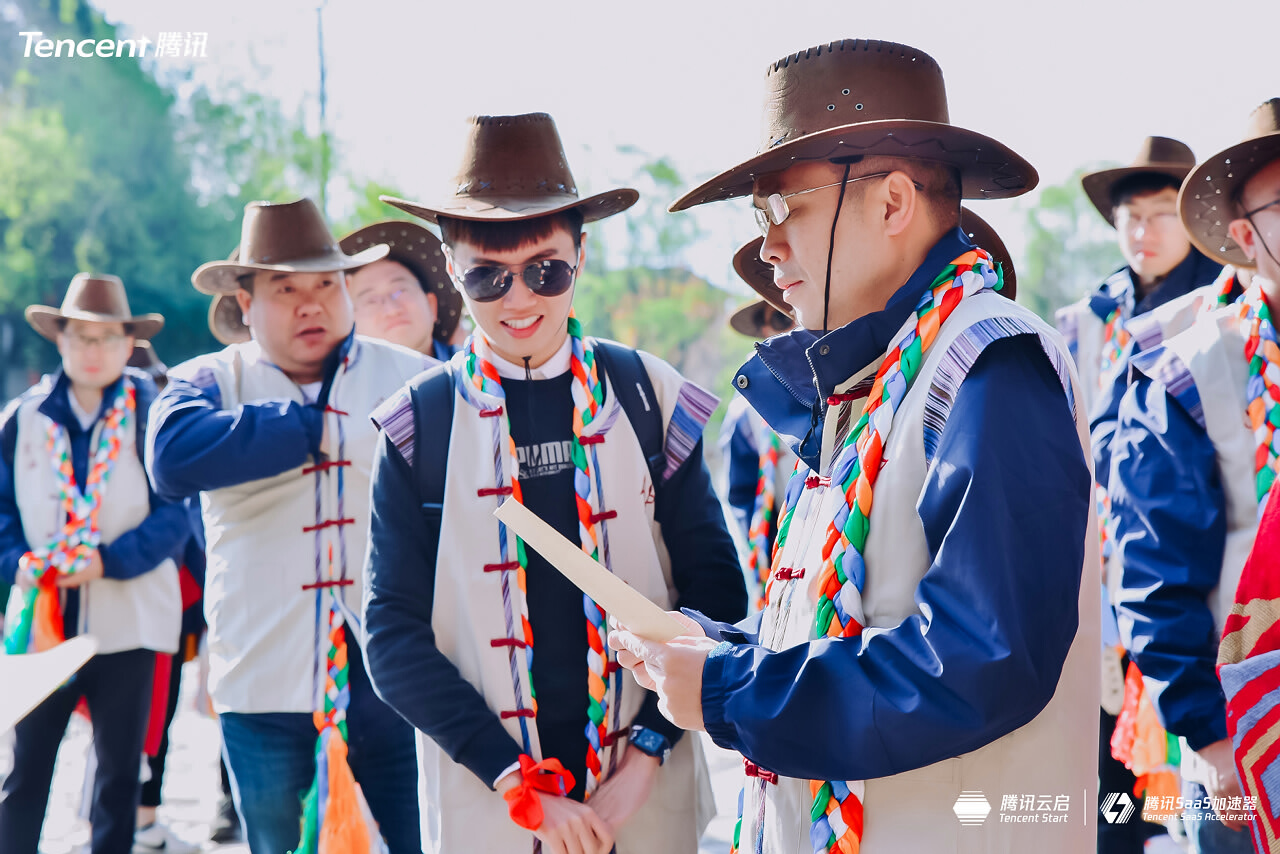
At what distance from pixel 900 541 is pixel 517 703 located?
1.20m

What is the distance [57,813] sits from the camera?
241 inches

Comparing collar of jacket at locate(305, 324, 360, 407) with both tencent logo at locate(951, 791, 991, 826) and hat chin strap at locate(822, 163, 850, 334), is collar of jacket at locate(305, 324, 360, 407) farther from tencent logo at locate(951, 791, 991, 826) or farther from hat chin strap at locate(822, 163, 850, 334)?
tencent logo at locate(951, 791, 991, 826)

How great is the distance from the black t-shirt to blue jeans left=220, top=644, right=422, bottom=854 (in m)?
1.13

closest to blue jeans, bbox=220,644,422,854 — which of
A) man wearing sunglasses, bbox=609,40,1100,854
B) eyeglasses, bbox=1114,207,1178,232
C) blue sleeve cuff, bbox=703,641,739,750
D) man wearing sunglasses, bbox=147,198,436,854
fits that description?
man wearing sunglasses, bbox=147,198,436,854

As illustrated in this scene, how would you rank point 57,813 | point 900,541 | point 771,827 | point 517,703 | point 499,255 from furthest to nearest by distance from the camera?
point 57,813 → point 499,255 → point 517,703 → point 771,827 → point 900,541

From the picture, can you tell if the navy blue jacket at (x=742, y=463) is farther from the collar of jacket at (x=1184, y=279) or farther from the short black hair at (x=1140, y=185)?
the short black hair at (x=1140, y=185)

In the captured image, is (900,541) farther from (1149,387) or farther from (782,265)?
(1149,387)

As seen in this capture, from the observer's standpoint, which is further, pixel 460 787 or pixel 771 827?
pixel 460 787

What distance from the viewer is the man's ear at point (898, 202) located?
187cm

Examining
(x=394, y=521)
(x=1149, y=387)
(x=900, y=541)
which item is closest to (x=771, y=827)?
(x=900, y=541)

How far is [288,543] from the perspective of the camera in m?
3.73

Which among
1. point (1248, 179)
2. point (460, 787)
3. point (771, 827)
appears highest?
point (1248, 179)

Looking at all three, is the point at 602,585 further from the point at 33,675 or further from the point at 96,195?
the point at 96,195

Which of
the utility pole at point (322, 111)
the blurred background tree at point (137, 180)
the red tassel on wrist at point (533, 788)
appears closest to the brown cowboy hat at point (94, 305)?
the red tassel on wrist at point (533, 788)
